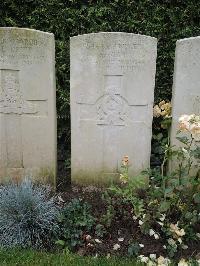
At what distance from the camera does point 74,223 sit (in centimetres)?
379

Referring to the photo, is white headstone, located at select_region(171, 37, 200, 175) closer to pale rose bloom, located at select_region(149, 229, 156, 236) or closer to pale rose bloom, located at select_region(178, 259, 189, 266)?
pale rose bloom, located at select_region(149, 229, 156, 236)

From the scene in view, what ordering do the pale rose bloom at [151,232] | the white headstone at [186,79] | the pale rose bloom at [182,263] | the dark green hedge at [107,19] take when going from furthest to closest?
the dark green hedge at [107,19] → the white headstone at [186,79] → the pale rose bloom at [151,232] → the pale rose bloom at [182,263]

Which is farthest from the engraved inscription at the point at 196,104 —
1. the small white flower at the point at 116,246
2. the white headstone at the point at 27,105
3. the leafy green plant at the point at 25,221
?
the leafy green plant at the point at 25,221

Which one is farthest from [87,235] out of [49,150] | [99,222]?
[49,150]

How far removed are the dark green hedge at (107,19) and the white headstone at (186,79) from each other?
3.95ft

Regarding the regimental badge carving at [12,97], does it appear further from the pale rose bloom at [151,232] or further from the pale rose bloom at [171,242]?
the pale rose bloom at [171,242]

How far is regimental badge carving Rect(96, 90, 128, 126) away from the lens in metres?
4.02

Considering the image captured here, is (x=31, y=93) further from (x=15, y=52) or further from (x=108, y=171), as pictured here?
(x=108, y=171)

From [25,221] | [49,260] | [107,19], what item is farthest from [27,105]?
[107,19]

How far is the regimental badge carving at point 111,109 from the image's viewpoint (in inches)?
158

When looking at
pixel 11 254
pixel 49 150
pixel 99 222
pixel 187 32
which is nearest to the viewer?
pixel 11 254

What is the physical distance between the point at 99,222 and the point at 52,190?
69cm

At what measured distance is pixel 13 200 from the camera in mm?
3674

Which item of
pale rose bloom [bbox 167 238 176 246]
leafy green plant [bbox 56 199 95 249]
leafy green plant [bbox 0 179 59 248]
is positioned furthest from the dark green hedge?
A: pale rose bloom [bbox 167 238 176 246]
